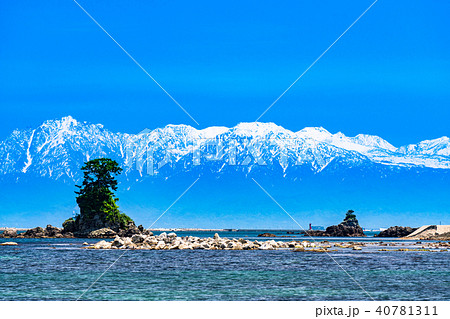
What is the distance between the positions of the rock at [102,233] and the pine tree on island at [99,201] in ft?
4.53

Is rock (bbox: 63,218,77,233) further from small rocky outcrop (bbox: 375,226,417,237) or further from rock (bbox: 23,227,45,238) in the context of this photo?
small rocky outcrop (bbox: 375,226,417,237)

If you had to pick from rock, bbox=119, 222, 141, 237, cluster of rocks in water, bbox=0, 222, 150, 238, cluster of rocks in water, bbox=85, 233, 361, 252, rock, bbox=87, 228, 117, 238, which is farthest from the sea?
rock, bbox=87, 228, 117, 238

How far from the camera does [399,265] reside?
53094 mm

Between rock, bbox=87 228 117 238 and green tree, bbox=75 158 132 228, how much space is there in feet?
10.2

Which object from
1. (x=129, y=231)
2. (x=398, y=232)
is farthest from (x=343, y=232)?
(x=129, y=231)

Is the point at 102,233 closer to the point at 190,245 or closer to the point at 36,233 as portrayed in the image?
the point at 36,233

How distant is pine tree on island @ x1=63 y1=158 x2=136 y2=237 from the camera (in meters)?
137

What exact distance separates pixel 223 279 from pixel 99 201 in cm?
9957

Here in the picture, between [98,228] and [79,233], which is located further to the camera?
[79,233]

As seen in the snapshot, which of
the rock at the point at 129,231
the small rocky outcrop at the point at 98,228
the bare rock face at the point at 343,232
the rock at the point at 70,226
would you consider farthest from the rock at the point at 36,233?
→ the bare rock face at the point at 343,232

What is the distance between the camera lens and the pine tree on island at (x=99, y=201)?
137 m

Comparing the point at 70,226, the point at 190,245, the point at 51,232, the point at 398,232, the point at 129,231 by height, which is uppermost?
the point at 398,232

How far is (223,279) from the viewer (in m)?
41.3
